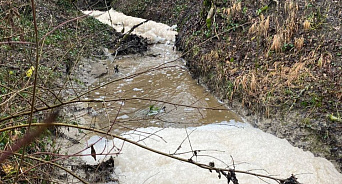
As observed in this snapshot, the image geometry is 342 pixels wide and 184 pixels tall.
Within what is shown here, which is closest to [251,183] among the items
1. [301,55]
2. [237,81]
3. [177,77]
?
[237,81]

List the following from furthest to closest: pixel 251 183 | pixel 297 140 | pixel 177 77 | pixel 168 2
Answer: pixel 168 2 → pixel 177 77 → pixel 297 140 → pixel 251 183

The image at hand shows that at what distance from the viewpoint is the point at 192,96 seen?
5.61 metres

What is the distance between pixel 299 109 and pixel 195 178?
2126 millimetres

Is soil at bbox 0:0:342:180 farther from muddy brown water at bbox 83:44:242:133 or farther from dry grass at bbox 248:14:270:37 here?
muddy brown water at bbox 83:44:242:133

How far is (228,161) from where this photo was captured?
11.6 feet

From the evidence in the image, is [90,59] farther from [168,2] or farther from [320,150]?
[168,2]

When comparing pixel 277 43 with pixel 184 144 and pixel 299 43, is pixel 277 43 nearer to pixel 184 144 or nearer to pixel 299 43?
pixel 299 43

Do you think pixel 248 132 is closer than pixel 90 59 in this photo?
Yes

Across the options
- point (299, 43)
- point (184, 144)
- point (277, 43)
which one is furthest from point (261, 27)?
point (184, 144)

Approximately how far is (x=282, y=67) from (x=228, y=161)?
230 cm

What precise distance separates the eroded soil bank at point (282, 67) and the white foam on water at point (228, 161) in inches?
11.0

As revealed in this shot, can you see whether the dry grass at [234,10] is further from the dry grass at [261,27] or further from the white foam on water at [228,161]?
the white foam on water at [228,161]

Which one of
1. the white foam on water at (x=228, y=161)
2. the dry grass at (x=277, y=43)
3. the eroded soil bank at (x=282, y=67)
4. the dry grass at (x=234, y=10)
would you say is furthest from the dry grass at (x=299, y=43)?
the dry grass at (x=234, y=10)

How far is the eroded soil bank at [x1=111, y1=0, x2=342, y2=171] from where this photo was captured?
3.87m
